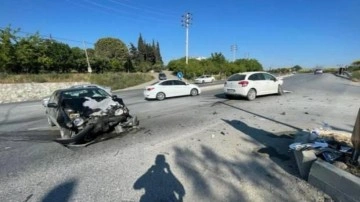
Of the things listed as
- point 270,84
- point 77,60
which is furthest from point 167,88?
point 77,60

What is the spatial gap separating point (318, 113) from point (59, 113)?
9722 millimetres

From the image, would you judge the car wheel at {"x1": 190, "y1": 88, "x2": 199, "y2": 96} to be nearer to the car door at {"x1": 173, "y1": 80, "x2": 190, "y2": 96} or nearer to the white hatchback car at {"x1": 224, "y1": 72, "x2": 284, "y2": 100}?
the car door at {"x1": 173, "y1": 80, "x2": 190, "y2": 96}

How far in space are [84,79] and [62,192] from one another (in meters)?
37.7

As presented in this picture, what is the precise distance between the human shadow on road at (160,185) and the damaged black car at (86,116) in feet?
8.24

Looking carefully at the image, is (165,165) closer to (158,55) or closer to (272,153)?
(272,153)

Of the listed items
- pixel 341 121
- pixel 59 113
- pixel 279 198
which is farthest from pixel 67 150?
pixel 341 121

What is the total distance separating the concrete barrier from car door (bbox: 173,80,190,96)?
15.4 m

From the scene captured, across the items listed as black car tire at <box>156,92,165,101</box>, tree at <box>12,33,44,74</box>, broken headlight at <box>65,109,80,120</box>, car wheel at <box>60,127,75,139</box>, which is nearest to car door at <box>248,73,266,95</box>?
black car tire at <box>156,92,165,101</box>

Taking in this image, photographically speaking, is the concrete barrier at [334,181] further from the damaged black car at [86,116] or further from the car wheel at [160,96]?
the car wheel at [160,96]


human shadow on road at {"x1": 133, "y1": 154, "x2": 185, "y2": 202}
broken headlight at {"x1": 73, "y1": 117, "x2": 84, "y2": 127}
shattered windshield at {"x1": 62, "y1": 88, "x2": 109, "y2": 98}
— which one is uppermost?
shattered windshield at {"x1": 62, "y1": 88, "x2": 109, "y2": 98}

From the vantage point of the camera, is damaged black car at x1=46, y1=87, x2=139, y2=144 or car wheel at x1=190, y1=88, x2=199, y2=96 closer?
damaged black car at x1=46, y1=87, x2=139, y2=144

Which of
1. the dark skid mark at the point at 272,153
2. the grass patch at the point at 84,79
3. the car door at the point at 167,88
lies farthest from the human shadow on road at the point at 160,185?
the grass patch at the point at 84,79

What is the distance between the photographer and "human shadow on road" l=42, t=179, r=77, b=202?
13.1 ft

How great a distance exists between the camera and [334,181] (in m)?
3.77
